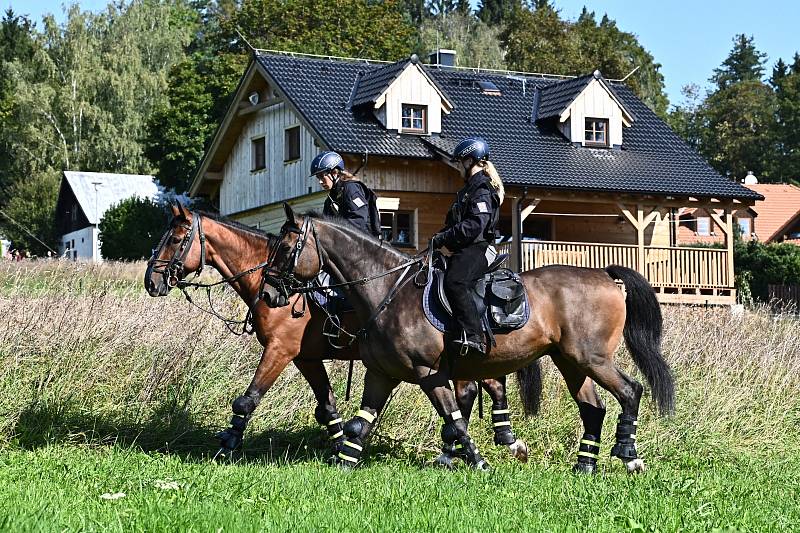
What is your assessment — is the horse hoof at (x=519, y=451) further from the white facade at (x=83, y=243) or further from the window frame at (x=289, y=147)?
the white facade at (x=83, y=243)

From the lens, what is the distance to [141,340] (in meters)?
12.2

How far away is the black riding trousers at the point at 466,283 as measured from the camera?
383 inches

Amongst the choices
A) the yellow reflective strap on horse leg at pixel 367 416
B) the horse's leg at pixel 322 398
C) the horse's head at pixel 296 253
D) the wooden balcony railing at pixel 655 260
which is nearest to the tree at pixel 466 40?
the wooden balcony railing at pixel 655 260

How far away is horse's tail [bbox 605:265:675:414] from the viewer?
10930mm

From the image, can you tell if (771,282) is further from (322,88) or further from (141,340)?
(141,340)

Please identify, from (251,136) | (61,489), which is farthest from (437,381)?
(251,136)

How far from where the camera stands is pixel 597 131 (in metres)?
38.2

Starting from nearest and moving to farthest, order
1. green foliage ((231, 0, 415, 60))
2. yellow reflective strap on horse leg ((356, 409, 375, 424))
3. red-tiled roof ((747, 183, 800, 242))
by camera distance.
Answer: yellow reflective strap on horse leg ((356, 409, 375, 424)), green foliage ((231, 0, 415, 60)), red-tiled roof ((747, 183, 800, 242))

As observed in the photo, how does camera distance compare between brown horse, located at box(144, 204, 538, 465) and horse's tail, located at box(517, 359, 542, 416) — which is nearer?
brown horse, located at box(144, 204, 538, 465)

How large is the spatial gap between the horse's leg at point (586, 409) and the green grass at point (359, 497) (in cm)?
27

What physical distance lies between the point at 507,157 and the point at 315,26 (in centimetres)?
2234

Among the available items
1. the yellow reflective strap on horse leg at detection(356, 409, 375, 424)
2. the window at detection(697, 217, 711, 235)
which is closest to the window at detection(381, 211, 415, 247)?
the yellow reflective strap on horse leg at detection(356, 409, 375, 424)

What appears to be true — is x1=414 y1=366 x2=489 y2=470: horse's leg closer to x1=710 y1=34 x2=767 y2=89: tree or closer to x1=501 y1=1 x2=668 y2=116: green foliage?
x1=501 y1=1 x2=668 y2=116: green foliage

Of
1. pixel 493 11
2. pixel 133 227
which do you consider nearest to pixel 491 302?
pixel 133 227
